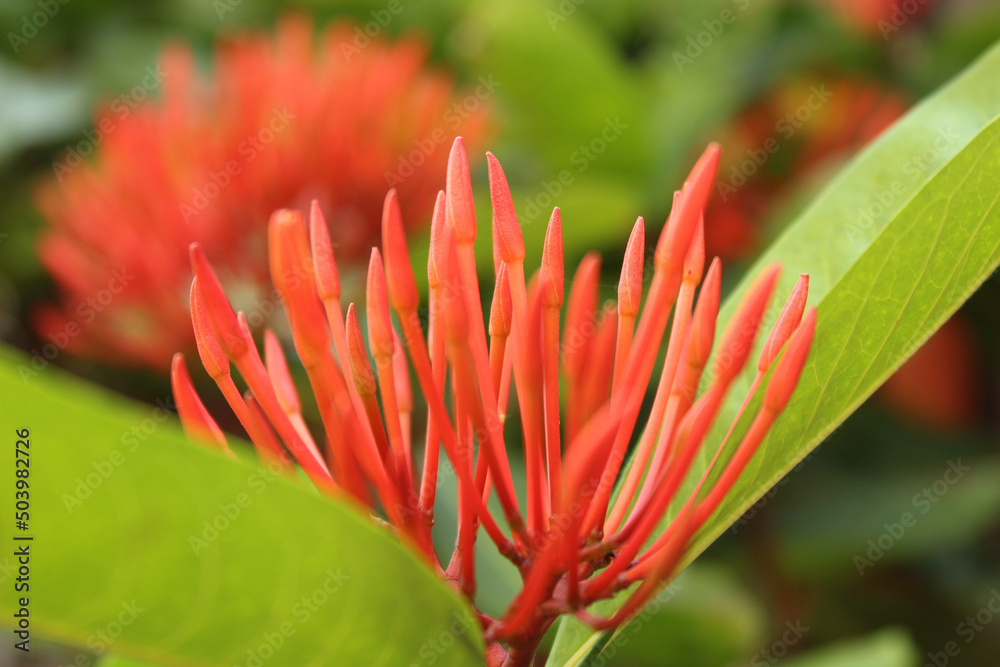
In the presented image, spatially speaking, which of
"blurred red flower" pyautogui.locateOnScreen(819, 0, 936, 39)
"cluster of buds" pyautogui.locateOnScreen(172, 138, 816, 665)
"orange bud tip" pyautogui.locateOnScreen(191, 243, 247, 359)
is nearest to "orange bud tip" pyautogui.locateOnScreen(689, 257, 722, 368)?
"cluster of buds" pyautogui.locateOnScreen(172, 138, 816, 665)

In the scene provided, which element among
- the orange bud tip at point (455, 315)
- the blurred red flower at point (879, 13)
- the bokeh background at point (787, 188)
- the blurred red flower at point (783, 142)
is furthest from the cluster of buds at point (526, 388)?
the blurred red flower at point (879, 13)

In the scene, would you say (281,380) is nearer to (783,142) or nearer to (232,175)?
(232,175)

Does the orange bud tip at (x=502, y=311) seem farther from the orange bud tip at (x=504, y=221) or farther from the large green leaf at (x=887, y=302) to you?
the large green leaf at (x=887, y=302)

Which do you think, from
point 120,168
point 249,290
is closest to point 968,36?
point 249,290

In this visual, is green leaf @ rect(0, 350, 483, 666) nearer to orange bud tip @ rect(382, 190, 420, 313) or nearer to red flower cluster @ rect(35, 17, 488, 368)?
orange bud tip @ rect(382, 190, 420, 313)

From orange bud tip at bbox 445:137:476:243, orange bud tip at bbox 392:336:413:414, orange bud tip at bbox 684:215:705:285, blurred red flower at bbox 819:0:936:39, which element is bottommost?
orange bud tip at bbox 392:336:413:414

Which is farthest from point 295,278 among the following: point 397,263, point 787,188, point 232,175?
point 787,188
